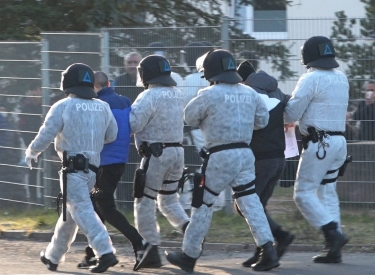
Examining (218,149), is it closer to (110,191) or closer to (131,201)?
(110,191)

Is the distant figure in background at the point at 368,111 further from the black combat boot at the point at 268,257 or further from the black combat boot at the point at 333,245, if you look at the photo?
the black combat boot at the point at 268,257

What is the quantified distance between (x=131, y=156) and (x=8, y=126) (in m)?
2.01

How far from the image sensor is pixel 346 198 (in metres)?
9.95

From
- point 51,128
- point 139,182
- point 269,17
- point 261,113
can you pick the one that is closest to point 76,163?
point 51,128

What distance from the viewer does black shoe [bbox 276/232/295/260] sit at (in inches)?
Answer: 310

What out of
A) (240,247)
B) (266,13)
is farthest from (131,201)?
(266,13)

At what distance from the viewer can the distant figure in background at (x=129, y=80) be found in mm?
10084

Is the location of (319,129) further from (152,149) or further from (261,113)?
(152,149)

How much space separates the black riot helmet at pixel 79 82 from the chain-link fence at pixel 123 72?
2585mm

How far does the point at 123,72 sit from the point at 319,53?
3.01 metres

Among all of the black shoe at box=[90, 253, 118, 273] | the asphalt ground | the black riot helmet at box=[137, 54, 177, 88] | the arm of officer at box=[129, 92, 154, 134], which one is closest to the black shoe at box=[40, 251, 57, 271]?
the asphalt ground

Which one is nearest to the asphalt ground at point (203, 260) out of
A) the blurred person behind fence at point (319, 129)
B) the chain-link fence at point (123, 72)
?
the blurred person behind fence at point (319, 129)

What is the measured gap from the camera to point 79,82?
294 inches

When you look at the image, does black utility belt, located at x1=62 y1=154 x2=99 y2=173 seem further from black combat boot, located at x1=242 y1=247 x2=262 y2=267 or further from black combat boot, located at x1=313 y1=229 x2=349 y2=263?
black combat boot, located at x1=313 y1=229 x2=349 y2=263
